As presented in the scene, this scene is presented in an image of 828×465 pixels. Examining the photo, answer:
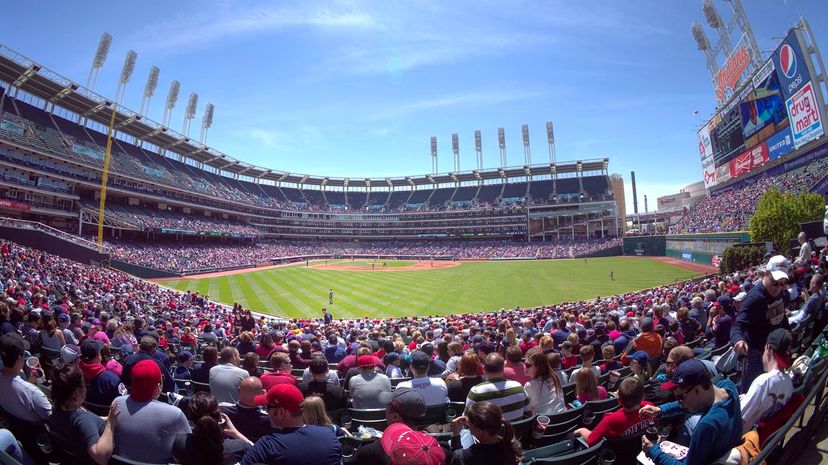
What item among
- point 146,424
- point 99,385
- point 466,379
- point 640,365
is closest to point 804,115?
point 640,365

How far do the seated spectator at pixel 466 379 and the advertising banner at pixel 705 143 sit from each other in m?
75.9

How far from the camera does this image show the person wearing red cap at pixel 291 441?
10.2 feet

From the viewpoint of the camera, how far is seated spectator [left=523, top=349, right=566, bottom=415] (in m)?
5.43

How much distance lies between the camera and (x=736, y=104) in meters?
52.8

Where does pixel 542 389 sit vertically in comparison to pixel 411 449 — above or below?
below

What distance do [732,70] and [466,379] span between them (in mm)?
69391

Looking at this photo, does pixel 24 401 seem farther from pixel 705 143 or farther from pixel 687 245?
pixel 705 143

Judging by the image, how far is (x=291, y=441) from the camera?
3170mm

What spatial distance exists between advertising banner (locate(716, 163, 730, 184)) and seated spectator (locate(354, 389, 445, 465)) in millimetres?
72437

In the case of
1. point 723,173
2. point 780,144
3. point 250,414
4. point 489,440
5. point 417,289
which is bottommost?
point 417,289

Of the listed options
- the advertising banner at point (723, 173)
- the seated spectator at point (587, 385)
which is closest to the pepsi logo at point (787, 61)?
the advertising banner at point (723, 173)

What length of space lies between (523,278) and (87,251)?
143 ft

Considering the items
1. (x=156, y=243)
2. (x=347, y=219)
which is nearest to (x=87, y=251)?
(x=156, y=243)

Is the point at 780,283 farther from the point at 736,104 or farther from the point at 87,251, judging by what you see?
the point at 736,104
